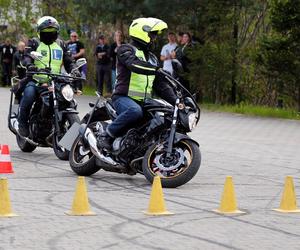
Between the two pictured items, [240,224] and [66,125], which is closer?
[240,224]

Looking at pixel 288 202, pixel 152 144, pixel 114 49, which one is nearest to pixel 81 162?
pixel 152 144

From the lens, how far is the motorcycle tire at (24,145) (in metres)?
14.9

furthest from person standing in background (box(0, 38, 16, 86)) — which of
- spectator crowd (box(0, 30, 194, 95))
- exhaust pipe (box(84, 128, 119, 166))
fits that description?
exhaust pipe (box(84, 128, 119, 166))

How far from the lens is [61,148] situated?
45.8 feet

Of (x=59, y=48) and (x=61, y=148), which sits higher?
(x=59, y=48)

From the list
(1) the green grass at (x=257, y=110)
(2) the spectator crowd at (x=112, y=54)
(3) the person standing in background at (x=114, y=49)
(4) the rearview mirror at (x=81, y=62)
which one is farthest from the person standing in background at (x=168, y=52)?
(4) the rearview mirror at (x=81, y=62)

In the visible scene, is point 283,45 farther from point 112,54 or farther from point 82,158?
point 82,158

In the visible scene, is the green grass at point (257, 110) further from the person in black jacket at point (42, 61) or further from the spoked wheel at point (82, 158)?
the spoked wheel at point (82, 158)

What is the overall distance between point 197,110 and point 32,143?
11.8 feet

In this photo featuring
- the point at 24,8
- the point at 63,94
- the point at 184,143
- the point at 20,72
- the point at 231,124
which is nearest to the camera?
the point at 184,143

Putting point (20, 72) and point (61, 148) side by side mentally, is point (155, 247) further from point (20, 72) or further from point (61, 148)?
point (20, 72)

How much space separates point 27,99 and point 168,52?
38.1ft

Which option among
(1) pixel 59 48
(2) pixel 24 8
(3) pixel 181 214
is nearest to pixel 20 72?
(1) pixel 59 48

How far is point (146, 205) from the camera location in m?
10.0
